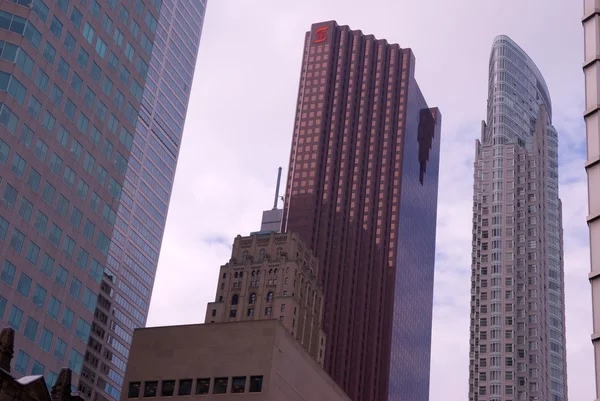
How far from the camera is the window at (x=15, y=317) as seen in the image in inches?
3425

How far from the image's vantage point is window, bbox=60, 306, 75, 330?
9444cm

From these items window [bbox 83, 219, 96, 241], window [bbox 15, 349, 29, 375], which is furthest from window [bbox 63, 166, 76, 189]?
window [bbox 15, 349, 29, 375]

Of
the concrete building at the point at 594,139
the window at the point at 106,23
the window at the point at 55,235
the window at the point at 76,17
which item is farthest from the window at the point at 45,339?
the concrete building at the point at 594,139

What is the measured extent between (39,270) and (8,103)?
52.7 ft

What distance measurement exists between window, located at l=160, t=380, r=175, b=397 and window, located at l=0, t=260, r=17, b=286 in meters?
19.6

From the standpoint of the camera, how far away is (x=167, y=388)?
317 feet

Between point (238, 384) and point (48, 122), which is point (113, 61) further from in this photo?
point (238, 384)

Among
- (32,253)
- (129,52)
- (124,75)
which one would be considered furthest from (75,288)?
(129,52)

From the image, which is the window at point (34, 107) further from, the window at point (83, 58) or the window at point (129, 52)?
the window at point (129, 52)

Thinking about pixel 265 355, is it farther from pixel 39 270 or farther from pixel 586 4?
pixel 586 4

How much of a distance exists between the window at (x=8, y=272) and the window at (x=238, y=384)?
76.8ft

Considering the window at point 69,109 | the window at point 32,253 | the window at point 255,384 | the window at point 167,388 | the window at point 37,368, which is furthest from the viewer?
the window at point 167,388

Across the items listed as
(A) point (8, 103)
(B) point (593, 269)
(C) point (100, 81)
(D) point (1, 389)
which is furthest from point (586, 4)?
(C) point (100, 81)

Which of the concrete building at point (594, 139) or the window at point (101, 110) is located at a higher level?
the window at point (101, 110)
